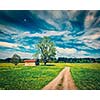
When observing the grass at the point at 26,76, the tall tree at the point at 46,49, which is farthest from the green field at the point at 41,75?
the tall tree at the point at 46,49

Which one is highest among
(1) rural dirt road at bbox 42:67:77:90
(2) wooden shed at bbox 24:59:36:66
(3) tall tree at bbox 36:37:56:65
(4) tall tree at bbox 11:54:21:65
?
(3) tall tree at bbox 36:37:56:65

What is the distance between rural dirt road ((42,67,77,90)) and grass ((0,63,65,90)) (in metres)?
0.05

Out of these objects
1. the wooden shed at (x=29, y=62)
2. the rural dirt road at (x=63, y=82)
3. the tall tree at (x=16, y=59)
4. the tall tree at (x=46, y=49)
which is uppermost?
the tall tree at (x=46, y=49)

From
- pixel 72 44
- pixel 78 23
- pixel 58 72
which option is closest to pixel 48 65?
pixel 58 72

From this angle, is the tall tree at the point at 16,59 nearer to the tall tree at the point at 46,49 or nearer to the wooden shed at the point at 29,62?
the wooden shed at the point at 29,62

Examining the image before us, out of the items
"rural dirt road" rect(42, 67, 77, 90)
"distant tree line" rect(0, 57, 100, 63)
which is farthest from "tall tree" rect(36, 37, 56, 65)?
"rural dirt road" rect(42, 67, 77, 90)

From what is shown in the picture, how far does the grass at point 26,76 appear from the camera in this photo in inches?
127

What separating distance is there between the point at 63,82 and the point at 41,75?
0.30m

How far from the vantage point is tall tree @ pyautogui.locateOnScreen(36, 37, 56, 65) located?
329 cm

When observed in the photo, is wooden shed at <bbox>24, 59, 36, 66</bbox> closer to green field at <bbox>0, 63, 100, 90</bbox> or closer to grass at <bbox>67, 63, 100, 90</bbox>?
green field at <bbox>0, 63, 100, 90</bbox>

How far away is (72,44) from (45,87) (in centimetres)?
65

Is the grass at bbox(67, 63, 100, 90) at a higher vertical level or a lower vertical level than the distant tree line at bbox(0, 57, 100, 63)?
lower

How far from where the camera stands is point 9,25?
3309 mm
